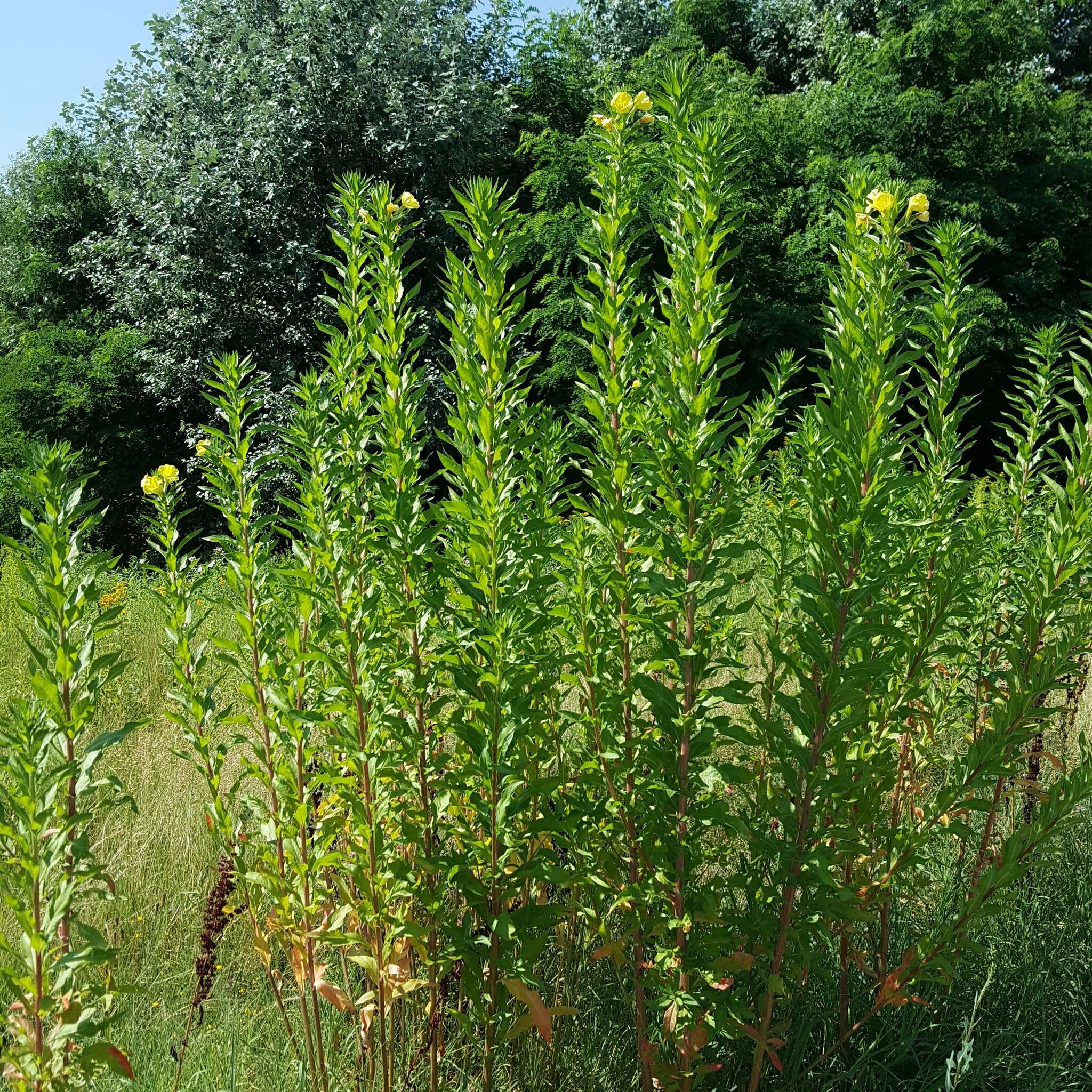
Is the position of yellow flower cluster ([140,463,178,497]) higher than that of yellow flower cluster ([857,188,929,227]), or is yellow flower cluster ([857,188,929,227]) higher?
yellow flower cluster ([857,188,929,227])

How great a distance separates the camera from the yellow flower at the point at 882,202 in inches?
75.7

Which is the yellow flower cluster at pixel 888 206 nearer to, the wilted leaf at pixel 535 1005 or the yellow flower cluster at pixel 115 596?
the wilted leaf at pixel 535 1005

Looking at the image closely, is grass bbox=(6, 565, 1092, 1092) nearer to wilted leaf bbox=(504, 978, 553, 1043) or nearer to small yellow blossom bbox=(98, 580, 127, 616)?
wilted leaf bbox=(504, 978, 553, 1043)

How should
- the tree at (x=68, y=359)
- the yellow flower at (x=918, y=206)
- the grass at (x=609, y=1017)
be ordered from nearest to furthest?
the yellow flower at (x=918, y=206), the grass at (x=609, y=1017), the tree at (x=68, y=359)

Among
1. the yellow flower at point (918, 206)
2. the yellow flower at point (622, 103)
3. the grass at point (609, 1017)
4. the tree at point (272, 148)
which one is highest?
the tree at point (272, 148)

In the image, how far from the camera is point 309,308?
14633 mm

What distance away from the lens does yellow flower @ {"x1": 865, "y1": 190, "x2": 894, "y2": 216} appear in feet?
6.31

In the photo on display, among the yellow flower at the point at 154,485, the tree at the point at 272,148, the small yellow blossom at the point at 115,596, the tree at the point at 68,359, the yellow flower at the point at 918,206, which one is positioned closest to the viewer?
the yellow flower at the point at 918,206

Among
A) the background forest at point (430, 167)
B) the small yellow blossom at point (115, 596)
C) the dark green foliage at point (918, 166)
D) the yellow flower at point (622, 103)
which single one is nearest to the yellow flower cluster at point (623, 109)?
the yellow flower at point (622, 103)

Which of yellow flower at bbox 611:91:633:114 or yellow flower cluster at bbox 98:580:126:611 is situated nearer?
yellow flower at bbox 611:91:633:114

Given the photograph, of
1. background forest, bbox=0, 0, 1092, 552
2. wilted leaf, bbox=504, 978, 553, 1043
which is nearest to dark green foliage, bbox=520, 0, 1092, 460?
background forest, bbox=0, 0, 1092, 552

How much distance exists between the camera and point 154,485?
271cm

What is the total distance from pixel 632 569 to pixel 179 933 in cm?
224

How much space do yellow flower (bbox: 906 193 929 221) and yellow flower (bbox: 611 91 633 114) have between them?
25.3 inches
